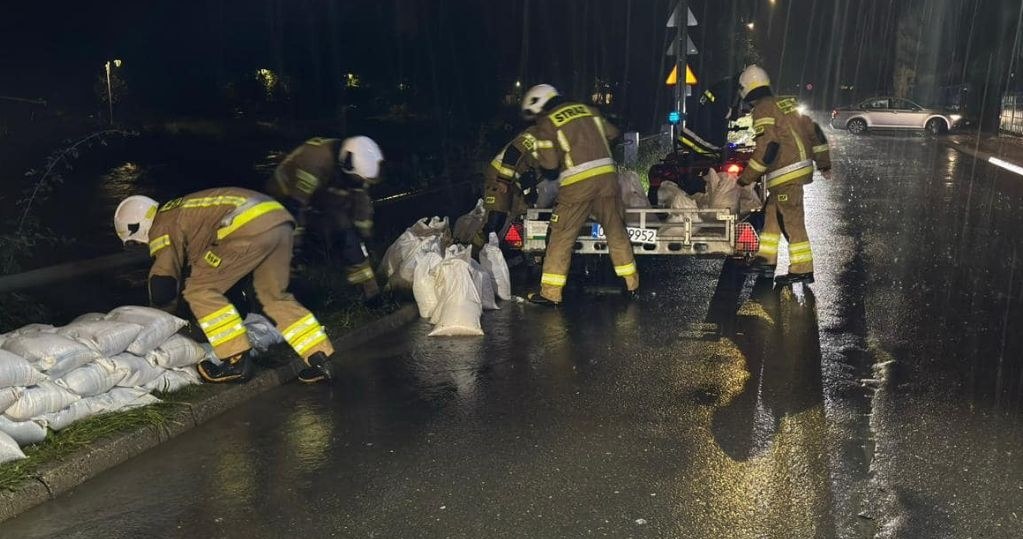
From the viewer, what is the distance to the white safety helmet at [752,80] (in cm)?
904

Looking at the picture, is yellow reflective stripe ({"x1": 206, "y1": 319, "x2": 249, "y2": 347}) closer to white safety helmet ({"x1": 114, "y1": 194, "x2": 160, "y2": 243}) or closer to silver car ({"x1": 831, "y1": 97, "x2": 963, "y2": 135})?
white safety helmet ({"x1": 114, "y1": 194, "x2": 160, "y2": 243})

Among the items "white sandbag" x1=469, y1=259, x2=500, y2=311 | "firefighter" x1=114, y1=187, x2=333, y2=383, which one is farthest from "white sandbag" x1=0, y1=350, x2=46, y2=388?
"white sandbag" x1=469, y1=259, x2=500, y2=311

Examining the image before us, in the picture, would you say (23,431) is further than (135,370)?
No

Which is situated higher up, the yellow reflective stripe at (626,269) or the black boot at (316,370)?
the yellow reflective stripe at (626,269)

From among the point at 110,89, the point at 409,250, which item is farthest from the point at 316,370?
the point at 110,89

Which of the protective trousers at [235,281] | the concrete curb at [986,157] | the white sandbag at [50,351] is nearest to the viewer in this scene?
the white sandbag at [50,351]

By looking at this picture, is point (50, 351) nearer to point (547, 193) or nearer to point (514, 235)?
point (514, 235)

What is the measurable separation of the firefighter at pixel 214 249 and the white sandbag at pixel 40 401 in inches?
35.7

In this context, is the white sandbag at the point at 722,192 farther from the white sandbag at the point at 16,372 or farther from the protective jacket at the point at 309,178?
the white sandbag at the point at 16,372

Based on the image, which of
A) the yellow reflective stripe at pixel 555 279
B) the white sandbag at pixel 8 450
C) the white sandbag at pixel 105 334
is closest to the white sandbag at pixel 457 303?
the yellow reflective stripe at pixel 555 279

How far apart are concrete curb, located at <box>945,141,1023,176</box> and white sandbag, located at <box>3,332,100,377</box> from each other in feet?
65.2

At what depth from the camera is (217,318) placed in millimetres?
5730

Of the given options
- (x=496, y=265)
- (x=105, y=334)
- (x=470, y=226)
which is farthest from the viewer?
(x=470, y=226)

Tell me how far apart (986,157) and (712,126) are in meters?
15.3
